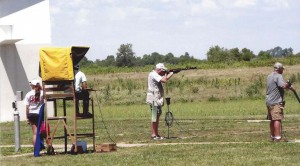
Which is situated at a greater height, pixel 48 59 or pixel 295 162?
pixel 48 59

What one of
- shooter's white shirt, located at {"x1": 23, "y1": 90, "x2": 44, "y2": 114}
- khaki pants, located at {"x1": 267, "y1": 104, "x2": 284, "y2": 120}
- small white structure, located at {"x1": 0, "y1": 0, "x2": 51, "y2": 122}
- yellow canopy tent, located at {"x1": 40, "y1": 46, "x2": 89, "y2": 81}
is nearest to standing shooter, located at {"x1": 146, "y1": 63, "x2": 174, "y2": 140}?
khaki pants, located at {"x1": 267, "y1": 104, "x2": 284, "y2": 120}

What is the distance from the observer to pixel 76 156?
18.2 m

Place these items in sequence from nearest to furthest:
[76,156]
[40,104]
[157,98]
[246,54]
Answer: [76,156] → [40,104] → [157,98] → [246,54]

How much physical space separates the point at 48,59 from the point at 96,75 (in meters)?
48.5

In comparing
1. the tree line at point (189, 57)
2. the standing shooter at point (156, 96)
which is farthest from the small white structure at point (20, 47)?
the tree line at point (189, 57)

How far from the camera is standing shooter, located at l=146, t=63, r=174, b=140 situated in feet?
72.8

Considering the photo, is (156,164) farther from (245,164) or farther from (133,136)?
(133,136)

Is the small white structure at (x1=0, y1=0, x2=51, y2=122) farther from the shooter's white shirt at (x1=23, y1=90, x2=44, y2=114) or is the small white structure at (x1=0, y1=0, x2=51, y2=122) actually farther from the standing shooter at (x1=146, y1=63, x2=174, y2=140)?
the shooter's white shirt at (x1=23, y1=90, x2=44, y2=114)

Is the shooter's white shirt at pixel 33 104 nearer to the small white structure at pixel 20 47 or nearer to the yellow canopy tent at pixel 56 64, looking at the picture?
the yellow canopy tent at pixel 56 64

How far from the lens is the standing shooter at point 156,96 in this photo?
22.2 m

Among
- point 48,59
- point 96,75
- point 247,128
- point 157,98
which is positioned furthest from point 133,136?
point 96,75

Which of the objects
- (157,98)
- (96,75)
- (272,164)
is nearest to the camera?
(272,164)

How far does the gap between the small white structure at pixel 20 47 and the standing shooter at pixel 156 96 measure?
15.0 metres

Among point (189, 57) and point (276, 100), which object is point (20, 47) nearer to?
point (276, 100)
